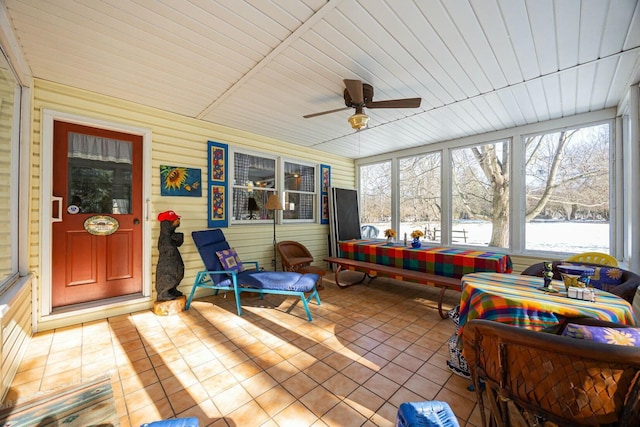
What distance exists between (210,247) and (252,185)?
4.85 feet

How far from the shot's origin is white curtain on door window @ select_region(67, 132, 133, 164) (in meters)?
3.08

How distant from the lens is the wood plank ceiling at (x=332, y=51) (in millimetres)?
1850

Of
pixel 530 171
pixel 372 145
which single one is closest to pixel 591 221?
pixel 530 171

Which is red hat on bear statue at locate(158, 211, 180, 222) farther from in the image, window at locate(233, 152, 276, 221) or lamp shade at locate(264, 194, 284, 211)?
lamp shade at locate(264, 194, 284, 211)

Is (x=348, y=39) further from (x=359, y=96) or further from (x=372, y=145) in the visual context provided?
(x=372, y=145)

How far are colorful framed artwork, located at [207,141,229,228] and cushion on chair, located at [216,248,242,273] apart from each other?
0.68 m

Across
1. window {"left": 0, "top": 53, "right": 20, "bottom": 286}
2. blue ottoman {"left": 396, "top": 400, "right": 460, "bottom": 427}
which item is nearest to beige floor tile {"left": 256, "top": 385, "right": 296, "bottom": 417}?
blue ottoman {"left": 396, "top": 400, "right": 460, "bottom": 427}

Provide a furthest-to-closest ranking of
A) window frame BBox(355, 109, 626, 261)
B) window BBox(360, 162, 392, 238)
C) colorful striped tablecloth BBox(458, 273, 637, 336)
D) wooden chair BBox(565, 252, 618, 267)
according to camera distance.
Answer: window BBox(360, 162, 392, 238)
window frame BBox(355, 109, 626, 261)
wooden chair BBox(565, 252, 618, 267)
colorful striped tablecloth BBox(458, 273, 637, 336)

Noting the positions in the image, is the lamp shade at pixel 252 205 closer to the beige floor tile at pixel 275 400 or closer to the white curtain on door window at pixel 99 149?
the white curtain on door window at pixel 99 149

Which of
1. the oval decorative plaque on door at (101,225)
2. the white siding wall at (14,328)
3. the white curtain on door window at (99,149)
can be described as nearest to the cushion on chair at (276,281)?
the oval decorative plaque on door at (101,225)

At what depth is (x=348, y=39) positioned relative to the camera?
7.07 ft

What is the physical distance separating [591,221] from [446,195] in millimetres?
2048

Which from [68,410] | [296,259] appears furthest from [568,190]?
[68,410]

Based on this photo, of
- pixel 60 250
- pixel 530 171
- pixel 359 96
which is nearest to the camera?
pixel 359 96
